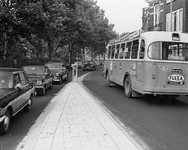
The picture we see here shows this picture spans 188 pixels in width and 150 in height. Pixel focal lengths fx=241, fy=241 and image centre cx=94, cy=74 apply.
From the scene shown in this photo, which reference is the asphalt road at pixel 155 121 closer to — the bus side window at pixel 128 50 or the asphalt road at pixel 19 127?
the bus side window at pixel 128 50

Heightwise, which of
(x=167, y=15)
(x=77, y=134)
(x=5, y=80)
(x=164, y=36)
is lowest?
(x=77, y=134)

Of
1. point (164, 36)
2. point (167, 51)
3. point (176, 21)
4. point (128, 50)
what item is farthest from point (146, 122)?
point (176, 21)

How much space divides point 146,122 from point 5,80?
13.2 feet

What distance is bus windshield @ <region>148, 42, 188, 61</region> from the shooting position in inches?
349

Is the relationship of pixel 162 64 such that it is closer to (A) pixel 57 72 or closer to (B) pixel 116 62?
(B) pixel 116 62

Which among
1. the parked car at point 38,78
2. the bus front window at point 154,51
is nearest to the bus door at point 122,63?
the bus front window at point 154,51

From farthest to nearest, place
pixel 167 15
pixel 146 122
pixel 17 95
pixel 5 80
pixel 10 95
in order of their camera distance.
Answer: pixel 167 15 → pixel 146 122 → pixel 5 80 → pixel 17 95 → pixel 10 95

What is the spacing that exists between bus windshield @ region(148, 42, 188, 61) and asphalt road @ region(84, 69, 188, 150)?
1.84 meters

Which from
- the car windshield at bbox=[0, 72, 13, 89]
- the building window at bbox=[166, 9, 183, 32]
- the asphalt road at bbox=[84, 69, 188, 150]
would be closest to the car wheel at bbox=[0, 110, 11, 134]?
the car windshield at bbox=[0, 72, 13, 89]

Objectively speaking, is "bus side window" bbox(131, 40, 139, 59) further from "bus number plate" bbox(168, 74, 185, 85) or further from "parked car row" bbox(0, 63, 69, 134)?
"parked car row" bbox(0, 63, 69, 134)

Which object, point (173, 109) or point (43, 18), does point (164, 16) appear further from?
point (173, 109)

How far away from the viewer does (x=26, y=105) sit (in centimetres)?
784

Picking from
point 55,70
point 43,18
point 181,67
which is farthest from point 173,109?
point 43,18

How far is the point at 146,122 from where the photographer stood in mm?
6668
